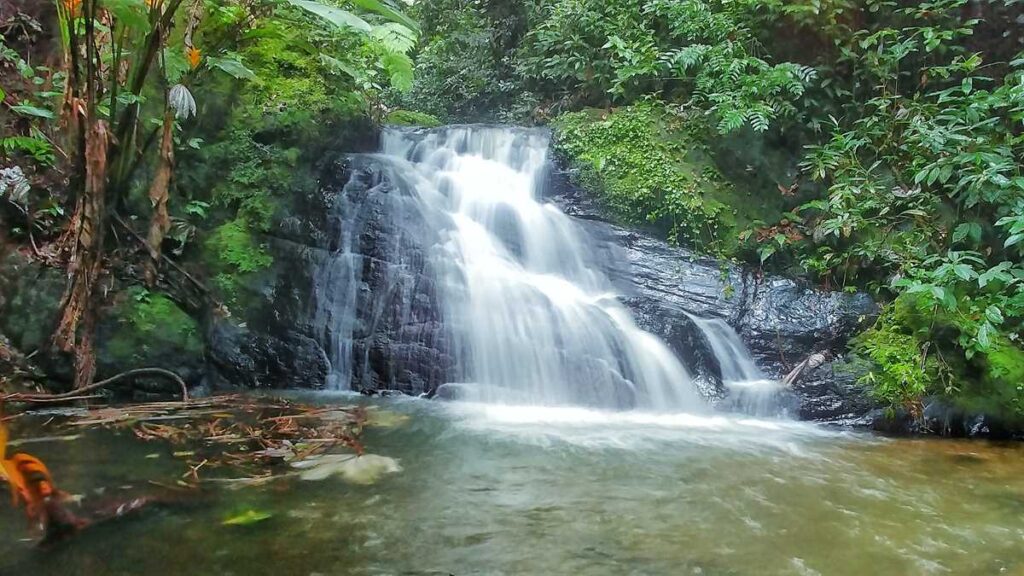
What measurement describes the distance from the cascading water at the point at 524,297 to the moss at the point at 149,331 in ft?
8.01

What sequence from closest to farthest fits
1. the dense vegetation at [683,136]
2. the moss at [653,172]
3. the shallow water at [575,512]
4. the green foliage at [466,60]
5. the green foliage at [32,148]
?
1. the shallow water at [575,512]
2. the green foliage at [32,148]
3. the dense vegetation at [683,136]
4. the moss at [653,172]
5. the green foliage at [466,60]

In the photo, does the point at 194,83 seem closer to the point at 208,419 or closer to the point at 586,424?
the point at 208,419

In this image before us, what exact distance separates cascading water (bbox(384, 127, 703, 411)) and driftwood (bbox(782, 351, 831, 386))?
93 centimetres

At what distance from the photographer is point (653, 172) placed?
7.74 metres

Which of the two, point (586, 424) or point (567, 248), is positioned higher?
point (567, 248)

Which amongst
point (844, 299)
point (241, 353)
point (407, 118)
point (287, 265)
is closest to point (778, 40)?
point (844, 299)

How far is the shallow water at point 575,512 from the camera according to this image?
2.71 metres

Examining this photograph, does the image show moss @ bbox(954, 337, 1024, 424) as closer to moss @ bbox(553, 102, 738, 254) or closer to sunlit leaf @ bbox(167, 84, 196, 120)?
moss @ bbox(553, 102, 738, 254)

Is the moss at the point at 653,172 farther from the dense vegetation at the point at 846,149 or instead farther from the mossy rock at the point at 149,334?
the mossy rock at the point at 149,334

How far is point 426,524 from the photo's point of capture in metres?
3.12

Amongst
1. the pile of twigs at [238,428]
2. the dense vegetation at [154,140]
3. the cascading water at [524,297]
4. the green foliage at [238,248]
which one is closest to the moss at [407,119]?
the cascading water at [524,297]

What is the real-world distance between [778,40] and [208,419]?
26.0 feet

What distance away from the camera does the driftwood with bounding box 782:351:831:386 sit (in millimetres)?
6121

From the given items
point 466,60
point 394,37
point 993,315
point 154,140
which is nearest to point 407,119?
point 466,60
